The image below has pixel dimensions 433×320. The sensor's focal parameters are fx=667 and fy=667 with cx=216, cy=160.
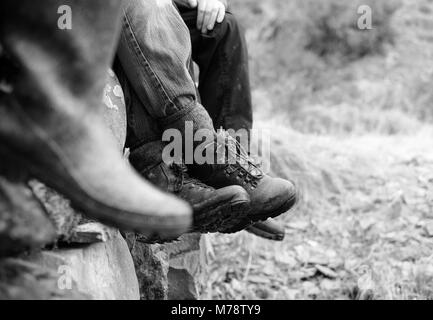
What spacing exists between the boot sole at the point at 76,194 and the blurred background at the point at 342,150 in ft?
5.83

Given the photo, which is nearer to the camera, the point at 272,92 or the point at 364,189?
the point at 364,189

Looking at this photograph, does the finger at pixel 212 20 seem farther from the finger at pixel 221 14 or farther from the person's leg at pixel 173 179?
the person's leg at pixel 173 179

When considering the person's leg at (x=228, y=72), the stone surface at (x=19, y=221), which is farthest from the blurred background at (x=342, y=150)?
the stone surface at (x=19, y=221)

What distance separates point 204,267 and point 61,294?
1.58 metres

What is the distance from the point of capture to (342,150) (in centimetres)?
434

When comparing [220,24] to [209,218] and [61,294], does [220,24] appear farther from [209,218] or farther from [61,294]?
[61,294]

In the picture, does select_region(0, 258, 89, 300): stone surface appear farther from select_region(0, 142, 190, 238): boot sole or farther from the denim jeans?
the denim jeans

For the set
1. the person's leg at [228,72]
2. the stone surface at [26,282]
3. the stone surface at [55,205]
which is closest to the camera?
the stone surface at [26,282]

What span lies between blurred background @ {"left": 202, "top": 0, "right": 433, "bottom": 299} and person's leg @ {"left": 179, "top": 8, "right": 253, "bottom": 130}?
2.71ft

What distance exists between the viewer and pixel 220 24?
2539 millimetres

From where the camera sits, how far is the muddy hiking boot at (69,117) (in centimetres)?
119

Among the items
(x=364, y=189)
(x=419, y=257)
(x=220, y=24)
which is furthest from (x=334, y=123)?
(x=220, y=24)

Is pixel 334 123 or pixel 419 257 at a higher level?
pixel 334 123

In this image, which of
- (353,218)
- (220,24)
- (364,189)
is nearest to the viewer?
(220,24)
